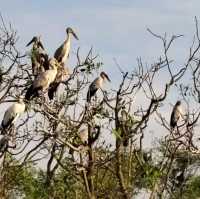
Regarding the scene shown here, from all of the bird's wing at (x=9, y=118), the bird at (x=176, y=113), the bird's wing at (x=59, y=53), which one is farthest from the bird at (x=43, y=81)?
the bird at (x=176, y=113)

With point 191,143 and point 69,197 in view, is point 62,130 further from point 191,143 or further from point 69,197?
point 69,197

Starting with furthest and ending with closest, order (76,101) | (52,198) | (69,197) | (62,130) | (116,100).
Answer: (69,197)
(52,198)
(76,101)
(116,100)
(62,130)

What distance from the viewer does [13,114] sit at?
15.9 m

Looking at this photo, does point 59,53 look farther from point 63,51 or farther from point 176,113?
point 176,113

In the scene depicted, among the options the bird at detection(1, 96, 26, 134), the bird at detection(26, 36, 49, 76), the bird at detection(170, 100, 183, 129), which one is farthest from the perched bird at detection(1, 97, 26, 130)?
the bird at detection(170, 100, 183, 129)

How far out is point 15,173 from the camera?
1975 cm

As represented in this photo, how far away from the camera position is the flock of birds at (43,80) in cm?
1450

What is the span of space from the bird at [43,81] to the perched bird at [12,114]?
38.8 inches

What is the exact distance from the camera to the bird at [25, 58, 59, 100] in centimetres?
1397

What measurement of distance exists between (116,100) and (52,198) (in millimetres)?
7667

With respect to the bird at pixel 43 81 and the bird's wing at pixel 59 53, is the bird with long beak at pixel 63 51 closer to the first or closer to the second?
the bird's wing at pixel 59 53

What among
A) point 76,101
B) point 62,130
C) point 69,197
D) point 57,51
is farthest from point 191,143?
point 69,197

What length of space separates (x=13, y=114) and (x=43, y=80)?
1.48m

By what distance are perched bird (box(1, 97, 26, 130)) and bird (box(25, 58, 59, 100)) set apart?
0.99 metres
